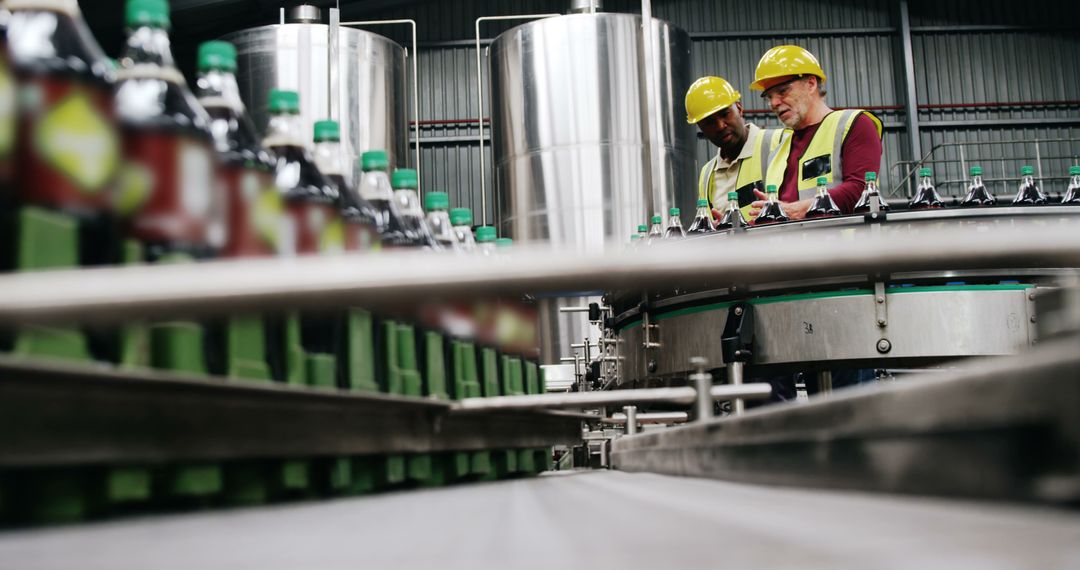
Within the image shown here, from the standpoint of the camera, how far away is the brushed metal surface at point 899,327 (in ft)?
6.72

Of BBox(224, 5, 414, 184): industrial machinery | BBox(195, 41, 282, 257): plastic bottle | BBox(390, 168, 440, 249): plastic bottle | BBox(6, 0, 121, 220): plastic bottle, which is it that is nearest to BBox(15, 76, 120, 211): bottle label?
BBox(6, 0, 121, 220): plastic bottle

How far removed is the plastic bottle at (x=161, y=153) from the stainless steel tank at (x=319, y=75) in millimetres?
4910

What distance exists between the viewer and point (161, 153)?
879 mm

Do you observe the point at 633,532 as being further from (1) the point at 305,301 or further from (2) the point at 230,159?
(2) the point at 230,159

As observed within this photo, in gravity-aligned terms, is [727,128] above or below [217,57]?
above

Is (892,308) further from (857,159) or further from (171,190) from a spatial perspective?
(171,190)

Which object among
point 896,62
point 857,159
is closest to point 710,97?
point 857,159

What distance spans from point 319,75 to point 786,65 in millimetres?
3488

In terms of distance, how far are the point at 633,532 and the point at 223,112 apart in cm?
80

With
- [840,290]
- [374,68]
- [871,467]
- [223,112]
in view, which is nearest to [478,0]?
[374,68]

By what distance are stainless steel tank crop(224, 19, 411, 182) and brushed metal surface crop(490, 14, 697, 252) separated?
2.95ft

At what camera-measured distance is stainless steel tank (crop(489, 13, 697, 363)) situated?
5488mm

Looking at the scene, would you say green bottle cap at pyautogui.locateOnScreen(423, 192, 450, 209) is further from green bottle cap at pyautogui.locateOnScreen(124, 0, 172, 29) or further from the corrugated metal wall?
the corrugated metal wall

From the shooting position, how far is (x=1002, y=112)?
9.09 metres
